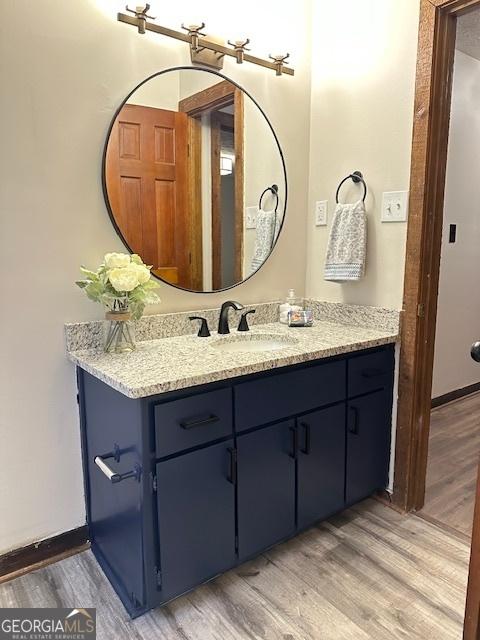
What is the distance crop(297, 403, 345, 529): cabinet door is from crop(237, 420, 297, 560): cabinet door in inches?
2.1

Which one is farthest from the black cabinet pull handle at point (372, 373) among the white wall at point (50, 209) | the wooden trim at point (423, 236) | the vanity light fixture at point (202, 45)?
the vanity light fixture at point (202, 45)

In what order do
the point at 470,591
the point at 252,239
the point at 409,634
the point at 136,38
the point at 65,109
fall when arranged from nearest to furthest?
1. the point at 470,591
2. the point at 409,634
3. the point at 65,109
4. the point at 136,38
5. the point at 252,239

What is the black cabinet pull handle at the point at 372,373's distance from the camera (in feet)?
6.19

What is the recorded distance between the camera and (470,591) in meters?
0.98

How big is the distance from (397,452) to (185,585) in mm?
1072

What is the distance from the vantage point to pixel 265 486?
5.33 feet

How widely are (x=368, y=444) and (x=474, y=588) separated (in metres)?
1.01

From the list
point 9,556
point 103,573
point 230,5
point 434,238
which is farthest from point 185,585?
point 230,5

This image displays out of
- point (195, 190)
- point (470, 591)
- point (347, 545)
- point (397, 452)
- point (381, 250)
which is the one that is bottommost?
point (347, 545)

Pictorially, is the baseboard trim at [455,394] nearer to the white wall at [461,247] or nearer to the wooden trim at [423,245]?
the white wall at [461,247]

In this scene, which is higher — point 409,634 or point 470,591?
point 470,591

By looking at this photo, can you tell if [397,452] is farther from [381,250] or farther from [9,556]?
[9,556]

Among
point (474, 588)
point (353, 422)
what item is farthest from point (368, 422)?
point (474, 588)

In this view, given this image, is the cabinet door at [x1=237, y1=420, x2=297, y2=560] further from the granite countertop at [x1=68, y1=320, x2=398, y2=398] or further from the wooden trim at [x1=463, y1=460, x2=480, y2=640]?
the wooden trim at [x1=463, y1=460, x2=480, y2=640]
